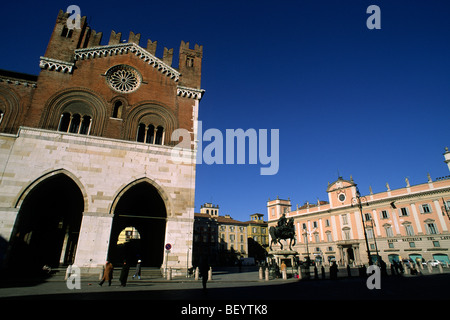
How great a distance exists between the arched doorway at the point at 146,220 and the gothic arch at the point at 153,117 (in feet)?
15.6

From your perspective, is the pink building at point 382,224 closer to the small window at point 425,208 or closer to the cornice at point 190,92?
the small window at point 425,208

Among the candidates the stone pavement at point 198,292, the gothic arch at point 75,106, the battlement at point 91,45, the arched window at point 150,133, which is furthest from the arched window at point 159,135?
the stone pavement at point 198,292

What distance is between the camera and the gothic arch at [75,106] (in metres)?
17.7

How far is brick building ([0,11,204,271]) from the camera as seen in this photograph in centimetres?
1609

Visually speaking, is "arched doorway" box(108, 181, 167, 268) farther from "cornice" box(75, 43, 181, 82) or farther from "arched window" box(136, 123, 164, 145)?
"cornice" box(75, 43, 181, 82)

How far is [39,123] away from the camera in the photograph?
1725 centimetres

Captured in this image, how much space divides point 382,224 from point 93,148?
146ft

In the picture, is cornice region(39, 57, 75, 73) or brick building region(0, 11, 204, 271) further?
cornice region(39, 57, 75, 73)

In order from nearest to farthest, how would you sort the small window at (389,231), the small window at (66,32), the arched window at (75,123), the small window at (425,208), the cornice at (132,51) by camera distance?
the arched window at (75,123)
the small window at (66,32)
the cornice at (132,51)
the small window at (425,208)
the small window at (389,231)

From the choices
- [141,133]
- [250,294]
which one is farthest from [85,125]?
[250,294]

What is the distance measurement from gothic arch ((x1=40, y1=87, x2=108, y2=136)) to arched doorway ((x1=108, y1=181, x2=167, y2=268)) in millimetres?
5832

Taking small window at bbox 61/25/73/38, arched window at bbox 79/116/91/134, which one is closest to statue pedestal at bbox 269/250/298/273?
arched window at bbox 79/116/91/134
